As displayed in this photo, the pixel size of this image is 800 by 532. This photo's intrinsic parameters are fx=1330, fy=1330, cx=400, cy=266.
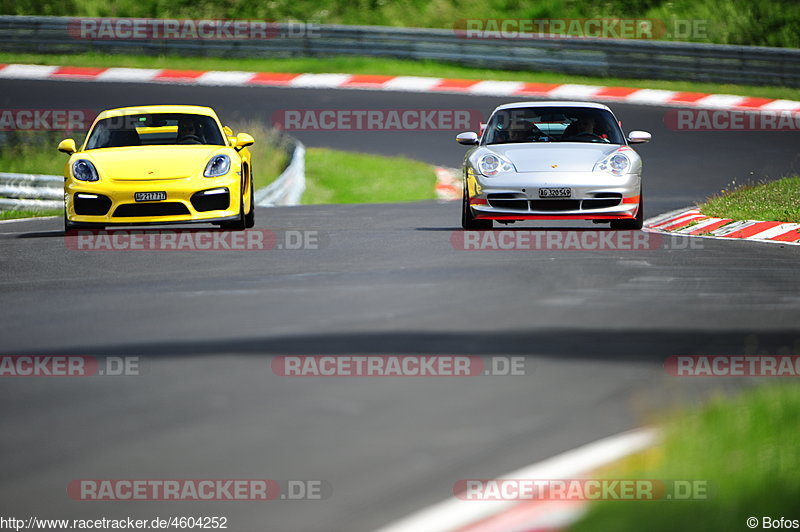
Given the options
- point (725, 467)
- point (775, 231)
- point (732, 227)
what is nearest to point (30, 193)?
point (732, 227)

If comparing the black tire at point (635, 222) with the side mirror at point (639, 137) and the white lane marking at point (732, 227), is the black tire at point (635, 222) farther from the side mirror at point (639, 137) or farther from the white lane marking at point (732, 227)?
the white lane marking at point (732, 227)

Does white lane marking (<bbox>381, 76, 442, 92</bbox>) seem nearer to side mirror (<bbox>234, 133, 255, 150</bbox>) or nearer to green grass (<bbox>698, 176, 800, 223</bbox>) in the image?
green grass (<bbox>698, 176, 800, 223</bbox>)

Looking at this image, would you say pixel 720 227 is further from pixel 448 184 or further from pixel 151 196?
pixel 448 184

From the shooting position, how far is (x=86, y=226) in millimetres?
13031

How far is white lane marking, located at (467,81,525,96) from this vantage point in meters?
25.2

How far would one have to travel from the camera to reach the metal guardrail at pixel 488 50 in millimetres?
26016

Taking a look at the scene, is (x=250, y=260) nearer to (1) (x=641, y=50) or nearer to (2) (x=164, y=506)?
(2) (x=164, y=506)

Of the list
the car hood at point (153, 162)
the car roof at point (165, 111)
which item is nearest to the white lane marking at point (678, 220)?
the car hood at point (153, 162)

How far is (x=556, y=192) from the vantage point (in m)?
12.5

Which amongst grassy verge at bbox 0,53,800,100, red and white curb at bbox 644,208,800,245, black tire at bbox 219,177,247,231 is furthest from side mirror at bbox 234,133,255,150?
grassy verge at bbox 0,53,800,100

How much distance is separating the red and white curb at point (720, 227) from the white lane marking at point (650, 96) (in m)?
9.62

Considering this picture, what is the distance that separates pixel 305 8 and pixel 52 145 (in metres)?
12.0

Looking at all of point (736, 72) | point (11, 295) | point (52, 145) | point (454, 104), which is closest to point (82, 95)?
point (52, 145)

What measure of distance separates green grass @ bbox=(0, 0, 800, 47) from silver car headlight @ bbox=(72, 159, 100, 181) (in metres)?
18.9
